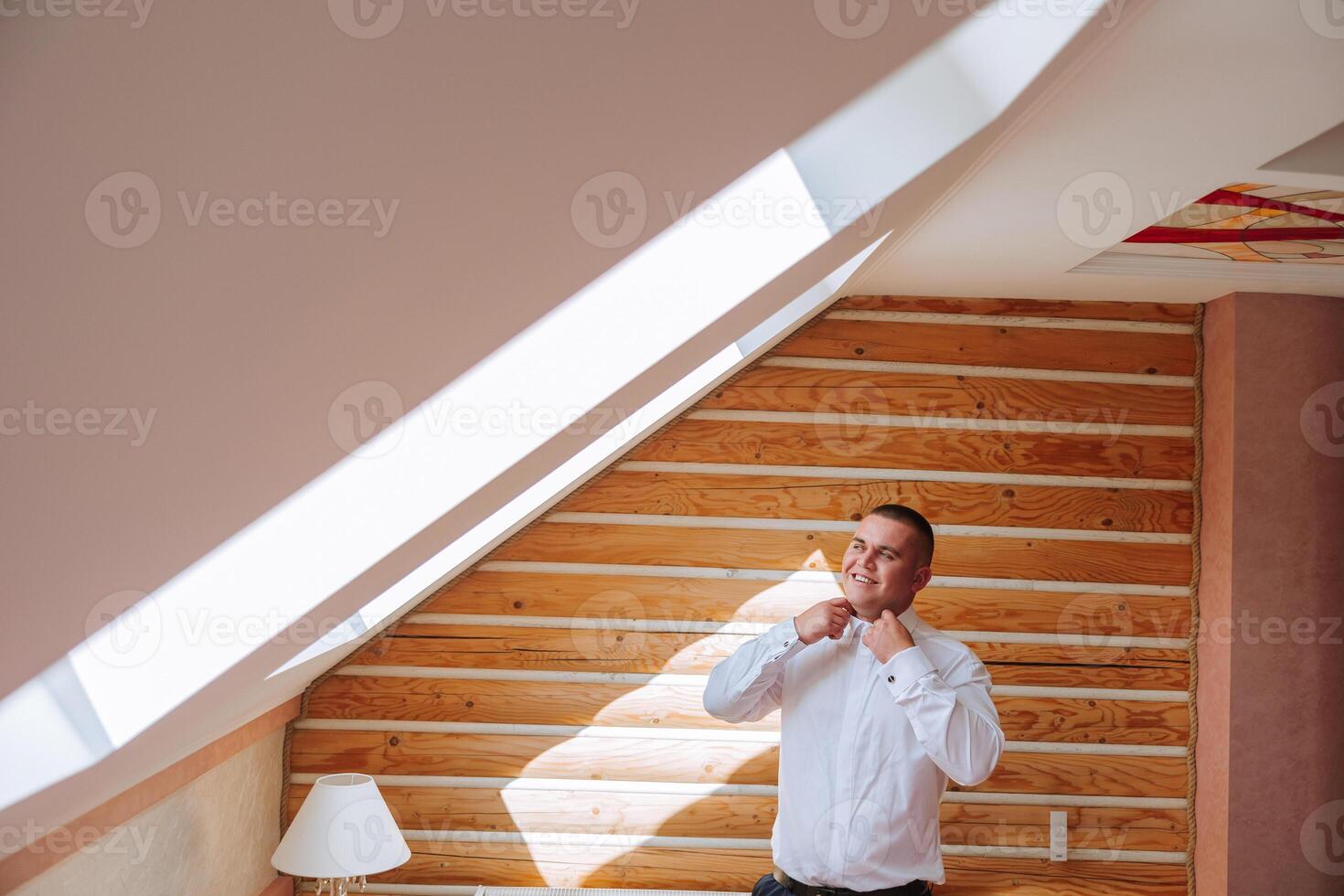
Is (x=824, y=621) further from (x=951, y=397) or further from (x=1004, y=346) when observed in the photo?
(x=1004, y=346)

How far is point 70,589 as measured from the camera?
40.6 inches

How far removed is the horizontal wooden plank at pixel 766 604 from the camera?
4035 millimetres

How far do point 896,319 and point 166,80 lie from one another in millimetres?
3679

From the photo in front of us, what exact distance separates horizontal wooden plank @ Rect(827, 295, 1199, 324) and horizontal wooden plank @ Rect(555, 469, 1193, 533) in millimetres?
687

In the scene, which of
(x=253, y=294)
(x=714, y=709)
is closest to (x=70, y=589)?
(x=253, y=294)

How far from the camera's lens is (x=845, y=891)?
8.98 feet

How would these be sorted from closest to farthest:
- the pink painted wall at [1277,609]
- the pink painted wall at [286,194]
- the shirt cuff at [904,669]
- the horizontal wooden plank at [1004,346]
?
the pink painted wall at [286,194], the shirt cuff at [904,669], the pink painted wall at [1277,609], the horizontal wooden plank at [1004,346]

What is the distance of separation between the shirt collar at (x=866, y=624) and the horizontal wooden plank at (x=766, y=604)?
3.45ft

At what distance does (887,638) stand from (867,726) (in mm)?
300

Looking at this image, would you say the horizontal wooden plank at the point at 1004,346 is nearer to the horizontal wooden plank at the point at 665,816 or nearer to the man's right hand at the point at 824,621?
the man's right hand at the point at 824,621

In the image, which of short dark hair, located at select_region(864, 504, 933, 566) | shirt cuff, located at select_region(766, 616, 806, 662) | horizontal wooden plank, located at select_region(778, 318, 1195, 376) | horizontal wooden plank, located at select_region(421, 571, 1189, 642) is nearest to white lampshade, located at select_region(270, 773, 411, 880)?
horizontal wooden plank, located at select_region(421, 571, 1189, 642)

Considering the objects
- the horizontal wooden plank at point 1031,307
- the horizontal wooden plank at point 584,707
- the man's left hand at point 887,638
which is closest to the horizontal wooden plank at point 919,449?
the horizontal wooden plank at point 1031,307

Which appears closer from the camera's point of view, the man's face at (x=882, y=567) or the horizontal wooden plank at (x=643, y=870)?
the man's face at (x=882, y=567)

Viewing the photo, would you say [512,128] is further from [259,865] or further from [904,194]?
[259,865]
